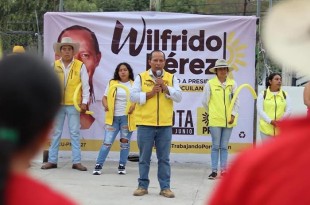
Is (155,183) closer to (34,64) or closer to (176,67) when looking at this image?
(176,67)

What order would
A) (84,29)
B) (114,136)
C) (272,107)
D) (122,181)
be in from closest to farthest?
1. (122,181)
2. (272,107)
3. (114,136)
4. (84,29)

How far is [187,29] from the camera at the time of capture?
10.6 meters

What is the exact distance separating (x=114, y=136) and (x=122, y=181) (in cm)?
82

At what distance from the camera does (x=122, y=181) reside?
924cm

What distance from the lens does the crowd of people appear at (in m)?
1.61

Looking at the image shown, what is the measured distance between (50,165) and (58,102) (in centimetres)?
854

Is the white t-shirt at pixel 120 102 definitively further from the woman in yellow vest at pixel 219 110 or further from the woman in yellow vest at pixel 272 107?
the woman in yellow vest at pixel 272 107

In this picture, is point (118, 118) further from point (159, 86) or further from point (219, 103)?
point (159, 86)

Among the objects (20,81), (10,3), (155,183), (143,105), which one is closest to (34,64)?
(20,81)

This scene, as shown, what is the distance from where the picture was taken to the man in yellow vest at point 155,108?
791cm

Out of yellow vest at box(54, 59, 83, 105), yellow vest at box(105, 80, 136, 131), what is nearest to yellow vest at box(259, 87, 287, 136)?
yellow vest at box(105, 80, 136, 131)

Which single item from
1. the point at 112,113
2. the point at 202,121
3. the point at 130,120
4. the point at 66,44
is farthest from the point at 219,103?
the point at 66,44

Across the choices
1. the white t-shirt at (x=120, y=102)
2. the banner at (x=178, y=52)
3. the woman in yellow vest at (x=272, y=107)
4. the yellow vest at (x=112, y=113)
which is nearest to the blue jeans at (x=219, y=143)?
the woman in yellow vest at (x=272, y=107)

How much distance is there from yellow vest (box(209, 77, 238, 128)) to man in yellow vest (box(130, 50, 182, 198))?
62.8 inches
